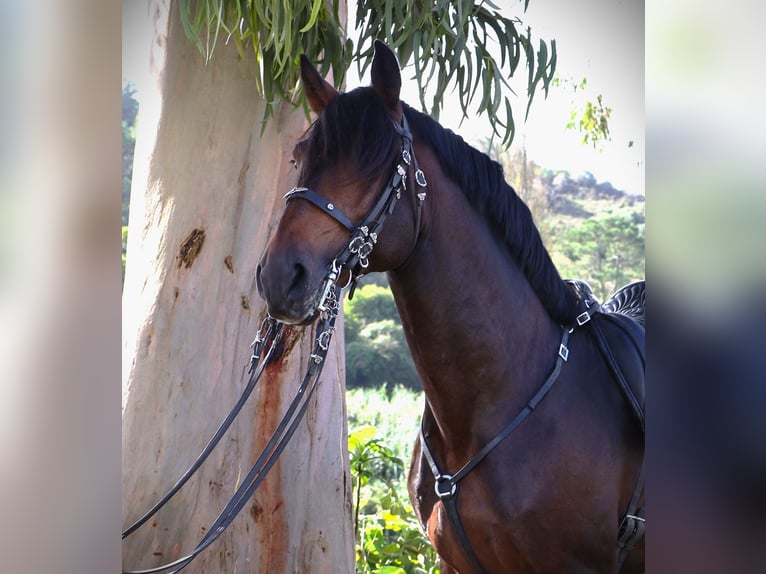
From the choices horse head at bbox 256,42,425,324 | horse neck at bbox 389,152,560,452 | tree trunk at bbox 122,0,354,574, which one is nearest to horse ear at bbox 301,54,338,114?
horse head at bbox 256,42,425,324

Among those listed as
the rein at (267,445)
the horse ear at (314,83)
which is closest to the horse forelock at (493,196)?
the horse ear at (314,83)

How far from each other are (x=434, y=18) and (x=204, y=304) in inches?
49.8

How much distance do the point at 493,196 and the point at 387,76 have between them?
419 millimetres

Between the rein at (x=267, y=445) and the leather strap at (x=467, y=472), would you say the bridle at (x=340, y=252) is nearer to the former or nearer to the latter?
the rein at (x=267, y=445)

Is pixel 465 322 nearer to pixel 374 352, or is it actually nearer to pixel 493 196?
pixel 493 196

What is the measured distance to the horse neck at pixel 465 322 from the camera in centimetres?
183

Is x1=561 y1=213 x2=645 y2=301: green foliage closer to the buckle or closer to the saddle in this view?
the saddle

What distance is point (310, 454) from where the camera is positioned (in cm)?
256

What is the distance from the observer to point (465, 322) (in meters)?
1.85

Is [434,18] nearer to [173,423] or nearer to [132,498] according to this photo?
[173,423]

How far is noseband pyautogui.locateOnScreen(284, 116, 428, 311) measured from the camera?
65.5 inches

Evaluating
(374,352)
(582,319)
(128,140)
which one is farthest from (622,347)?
(374,352)

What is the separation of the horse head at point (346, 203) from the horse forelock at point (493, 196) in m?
0.11
